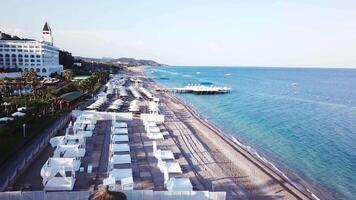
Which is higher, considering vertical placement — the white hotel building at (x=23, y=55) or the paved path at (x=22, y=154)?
the white hotel building at (x=23, y=55)

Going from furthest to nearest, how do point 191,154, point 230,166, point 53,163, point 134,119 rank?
point 134,119, point 191,154, point 230,166, point 53,163

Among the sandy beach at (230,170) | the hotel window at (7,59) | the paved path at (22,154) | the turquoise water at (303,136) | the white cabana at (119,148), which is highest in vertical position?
the hotel window at (7,59)

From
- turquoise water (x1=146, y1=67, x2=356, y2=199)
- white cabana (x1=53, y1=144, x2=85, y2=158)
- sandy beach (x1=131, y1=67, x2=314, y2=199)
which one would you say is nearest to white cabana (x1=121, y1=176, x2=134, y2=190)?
sandy beach (x1=131, y1=67, x2=314, y2=199)

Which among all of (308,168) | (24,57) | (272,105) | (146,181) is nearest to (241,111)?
(272,105)

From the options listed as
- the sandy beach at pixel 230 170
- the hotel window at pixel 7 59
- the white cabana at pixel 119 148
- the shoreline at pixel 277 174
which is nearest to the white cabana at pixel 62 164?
the white cabana at pixel 119 148

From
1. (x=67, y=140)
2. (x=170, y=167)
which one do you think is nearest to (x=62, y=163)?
(x=67, y=140)

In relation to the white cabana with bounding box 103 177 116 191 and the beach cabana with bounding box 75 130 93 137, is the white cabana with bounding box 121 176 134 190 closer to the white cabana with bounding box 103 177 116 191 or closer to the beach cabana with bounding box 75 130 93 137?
the white cabana with bounding box 103 177 116 191

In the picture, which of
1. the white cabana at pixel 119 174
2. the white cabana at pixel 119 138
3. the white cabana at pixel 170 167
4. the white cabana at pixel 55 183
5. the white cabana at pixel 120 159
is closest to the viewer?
the white cabana at pixel 55 183

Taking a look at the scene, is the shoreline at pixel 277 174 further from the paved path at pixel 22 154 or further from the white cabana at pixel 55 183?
the paved path at pixel 22 154

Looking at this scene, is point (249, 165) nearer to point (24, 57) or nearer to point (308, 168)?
point (308, 168)
